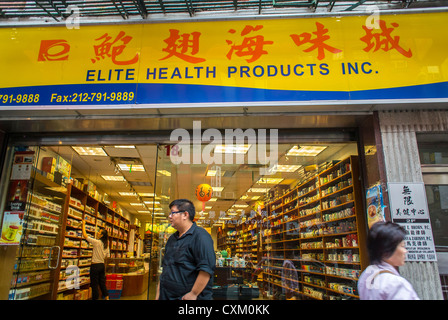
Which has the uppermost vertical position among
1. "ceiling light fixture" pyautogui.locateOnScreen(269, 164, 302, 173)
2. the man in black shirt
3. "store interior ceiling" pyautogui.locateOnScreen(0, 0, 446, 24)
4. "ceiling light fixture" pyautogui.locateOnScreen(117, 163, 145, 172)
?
"store interior ceiling" pyautogui.locateOnScreen(0, 0, 446, 24)

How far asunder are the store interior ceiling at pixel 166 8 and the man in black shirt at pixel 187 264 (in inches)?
102

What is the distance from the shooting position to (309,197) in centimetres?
588

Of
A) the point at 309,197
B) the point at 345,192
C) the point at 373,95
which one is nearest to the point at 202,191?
the point at 309,197

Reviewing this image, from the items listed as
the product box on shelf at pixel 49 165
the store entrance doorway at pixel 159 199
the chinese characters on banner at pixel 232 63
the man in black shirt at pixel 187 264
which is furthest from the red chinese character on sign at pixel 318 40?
the product box on shelf at pixel 49 165

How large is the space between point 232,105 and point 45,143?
2.70m

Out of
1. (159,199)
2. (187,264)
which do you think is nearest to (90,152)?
(159,199)

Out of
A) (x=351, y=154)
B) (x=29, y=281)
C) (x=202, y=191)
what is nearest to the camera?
(x=351, y=154)

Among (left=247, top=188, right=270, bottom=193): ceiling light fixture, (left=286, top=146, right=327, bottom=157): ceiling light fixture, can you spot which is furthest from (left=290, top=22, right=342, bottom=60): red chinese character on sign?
(left=247, top=188, right=270, bottom=193): ceiling light fixture

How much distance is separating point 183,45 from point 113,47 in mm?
840

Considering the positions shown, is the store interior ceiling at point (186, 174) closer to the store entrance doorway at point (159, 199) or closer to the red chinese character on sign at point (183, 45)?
the store entrance doorway at point (159, 199)

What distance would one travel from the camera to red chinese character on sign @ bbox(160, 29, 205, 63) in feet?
11.4

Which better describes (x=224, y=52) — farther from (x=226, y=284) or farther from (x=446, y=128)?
(x=226, y=284)

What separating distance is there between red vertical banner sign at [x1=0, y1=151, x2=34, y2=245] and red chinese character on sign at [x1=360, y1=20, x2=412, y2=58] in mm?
4564

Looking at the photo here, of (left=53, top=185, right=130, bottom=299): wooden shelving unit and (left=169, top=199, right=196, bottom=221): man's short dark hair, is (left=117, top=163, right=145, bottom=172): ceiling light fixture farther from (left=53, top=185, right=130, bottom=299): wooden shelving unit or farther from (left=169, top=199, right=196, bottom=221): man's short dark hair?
(left=169, top=199, right=196, bottom=221): man's short dark hair
